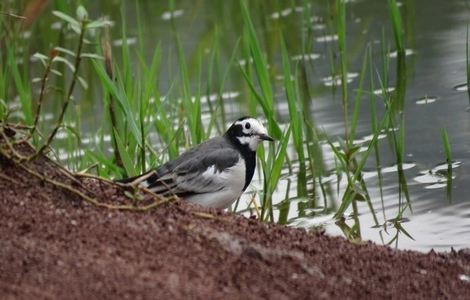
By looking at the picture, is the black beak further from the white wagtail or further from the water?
the water

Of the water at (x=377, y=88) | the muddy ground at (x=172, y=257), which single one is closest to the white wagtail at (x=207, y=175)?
the water at (x=377, y=88)

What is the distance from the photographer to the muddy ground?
3.41 metres

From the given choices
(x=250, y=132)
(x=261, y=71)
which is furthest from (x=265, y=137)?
(x=261, y=71)

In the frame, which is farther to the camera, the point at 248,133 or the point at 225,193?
the point at 248,133

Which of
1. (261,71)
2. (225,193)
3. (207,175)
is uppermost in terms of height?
(261,71)

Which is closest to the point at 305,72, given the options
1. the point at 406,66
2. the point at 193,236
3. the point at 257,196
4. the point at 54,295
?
the point at 406,66

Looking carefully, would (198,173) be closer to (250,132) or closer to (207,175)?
(207,175)

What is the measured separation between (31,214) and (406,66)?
4.80m

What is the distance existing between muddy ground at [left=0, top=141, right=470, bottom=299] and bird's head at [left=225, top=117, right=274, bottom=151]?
1672 mm

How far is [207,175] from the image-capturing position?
5.76 m

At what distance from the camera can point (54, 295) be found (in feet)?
10.8

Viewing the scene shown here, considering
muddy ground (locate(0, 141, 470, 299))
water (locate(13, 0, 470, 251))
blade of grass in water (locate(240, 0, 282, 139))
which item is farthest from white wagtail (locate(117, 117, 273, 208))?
muddy ground (locate(0, 141, 470, 299))

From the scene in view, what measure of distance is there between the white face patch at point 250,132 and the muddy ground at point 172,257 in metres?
1.67

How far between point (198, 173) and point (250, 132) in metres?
0.46
